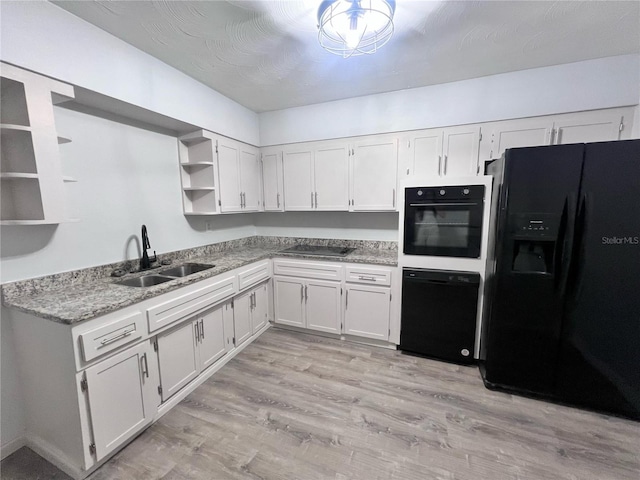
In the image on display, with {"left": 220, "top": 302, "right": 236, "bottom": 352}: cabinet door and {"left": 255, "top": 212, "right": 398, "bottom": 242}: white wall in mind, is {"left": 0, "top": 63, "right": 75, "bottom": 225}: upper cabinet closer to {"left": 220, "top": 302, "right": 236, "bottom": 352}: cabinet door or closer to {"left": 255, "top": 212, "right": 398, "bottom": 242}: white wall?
{"left": 220, "top": 302, "right": 236, "bottom": 352}: cabinet door

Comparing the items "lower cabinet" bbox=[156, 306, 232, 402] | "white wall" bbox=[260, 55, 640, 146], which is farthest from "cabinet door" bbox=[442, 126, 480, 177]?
"lower cabinet" bbox=[156, 306, 232, 402]

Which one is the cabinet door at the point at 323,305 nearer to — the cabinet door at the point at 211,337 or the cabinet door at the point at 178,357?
the cabinet door at the point at 211,337

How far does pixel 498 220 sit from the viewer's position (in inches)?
78.8

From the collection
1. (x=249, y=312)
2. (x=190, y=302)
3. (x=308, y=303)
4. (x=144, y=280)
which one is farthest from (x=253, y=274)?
(x=144, y=280)

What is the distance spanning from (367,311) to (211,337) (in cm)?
150

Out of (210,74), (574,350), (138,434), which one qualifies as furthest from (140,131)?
(574,350)

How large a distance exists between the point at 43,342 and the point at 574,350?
132 inches

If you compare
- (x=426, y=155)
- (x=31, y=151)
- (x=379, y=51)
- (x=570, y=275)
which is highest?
(x=379, y=51)

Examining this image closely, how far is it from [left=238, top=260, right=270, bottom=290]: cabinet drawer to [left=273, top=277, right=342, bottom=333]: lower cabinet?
0.20 metres

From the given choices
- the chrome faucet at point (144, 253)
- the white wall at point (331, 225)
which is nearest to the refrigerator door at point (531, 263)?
the white wall at point (331, 225)

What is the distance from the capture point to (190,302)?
199cm

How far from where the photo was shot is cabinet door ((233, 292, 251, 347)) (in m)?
2.57

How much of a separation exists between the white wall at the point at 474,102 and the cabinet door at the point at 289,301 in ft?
5.66

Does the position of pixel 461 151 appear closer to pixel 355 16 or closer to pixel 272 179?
pixel 355 16
